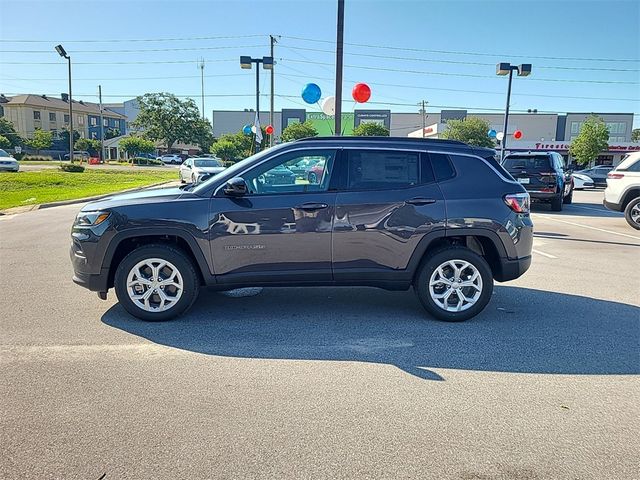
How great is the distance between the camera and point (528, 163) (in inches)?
575

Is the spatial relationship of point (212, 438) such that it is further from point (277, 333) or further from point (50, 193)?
point (50, 193)

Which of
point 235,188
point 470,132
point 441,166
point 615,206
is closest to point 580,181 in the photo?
point 615,206

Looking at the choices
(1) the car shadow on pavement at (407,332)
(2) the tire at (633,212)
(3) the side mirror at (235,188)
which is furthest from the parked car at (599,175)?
(3) the side mirror at (235,188)

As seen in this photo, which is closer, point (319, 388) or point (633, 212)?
point (319, 388)

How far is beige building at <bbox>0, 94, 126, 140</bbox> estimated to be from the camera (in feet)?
293

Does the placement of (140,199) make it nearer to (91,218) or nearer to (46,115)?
(91,218)

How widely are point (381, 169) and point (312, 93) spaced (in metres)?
8.32

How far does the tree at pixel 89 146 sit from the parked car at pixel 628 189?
82.2 m

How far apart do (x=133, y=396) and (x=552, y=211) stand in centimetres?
1536

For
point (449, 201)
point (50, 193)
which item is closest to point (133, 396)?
point (449, 201)

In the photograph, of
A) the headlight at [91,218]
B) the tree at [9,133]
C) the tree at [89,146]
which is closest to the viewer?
the headlight at [91,218]

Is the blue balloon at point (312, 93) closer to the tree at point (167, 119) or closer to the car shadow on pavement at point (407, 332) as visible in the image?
the car shadow on pavement at point (407, 332)

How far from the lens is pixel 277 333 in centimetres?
456

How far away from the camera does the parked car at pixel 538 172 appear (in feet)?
47.3
